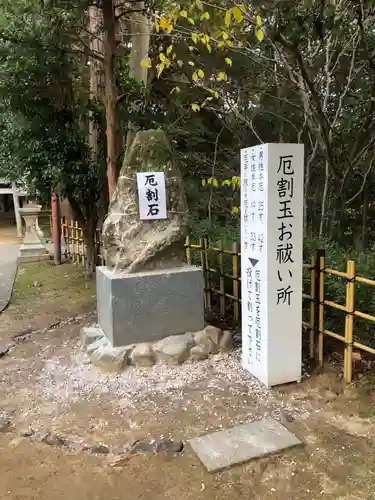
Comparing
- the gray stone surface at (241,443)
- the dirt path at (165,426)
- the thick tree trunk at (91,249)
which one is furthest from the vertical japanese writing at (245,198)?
the thick tree trunk at (91,249)

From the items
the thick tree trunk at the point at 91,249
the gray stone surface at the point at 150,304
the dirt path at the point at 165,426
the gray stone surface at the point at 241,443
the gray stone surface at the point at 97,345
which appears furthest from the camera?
the thick tree trunk at the point at 91,249

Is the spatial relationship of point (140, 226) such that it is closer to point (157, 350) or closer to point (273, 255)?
point (157, 350)

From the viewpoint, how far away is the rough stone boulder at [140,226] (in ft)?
13.7

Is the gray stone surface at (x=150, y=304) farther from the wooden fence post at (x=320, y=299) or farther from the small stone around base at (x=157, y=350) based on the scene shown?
the wooden fence post at (x=320, y=299)

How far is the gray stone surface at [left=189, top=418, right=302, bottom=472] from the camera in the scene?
2.65 meters

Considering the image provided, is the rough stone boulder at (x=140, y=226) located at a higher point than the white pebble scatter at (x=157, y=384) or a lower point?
higher

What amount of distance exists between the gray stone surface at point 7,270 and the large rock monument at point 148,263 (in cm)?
320

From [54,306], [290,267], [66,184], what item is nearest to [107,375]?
[290,267]

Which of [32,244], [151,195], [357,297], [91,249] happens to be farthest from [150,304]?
[32,244]

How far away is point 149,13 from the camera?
5.79m

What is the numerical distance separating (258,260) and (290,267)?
0.27 metres

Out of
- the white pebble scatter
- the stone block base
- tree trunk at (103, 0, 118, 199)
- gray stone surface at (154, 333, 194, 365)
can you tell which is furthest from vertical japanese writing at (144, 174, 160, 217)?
the stone block base

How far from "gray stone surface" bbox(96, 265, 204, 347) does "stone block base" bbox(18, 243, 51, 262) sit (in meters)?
7.04

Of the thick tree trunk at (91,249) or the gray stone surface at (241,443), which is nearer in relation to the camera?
the gray stone surface at (241,443)
